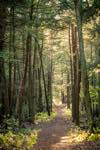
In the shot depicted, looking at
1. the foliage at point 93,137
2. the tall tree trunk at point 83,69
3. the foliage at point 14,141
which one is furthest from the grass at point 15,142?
the tall tree trunk at point 83,69

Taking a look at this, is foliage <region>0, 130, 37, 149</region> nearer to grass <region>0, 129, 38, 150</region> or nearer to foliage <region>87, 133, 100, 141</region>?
grass <region>0, 129, 38, 150</region>

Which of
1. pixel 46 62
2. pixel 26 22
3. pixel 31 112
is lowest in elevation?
pixel 31 112

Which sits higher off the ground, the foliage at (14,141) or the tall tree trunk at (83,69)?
the tall tree trunk at (83,69)

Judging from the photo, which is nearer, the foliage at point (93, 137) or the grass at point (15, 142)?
the grass at point (15, 142)

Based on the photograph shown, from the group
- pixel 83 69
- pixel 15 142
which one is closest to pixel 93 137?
pixel 83 69

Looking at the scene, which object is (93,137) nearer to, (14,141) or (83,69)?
(83,69)

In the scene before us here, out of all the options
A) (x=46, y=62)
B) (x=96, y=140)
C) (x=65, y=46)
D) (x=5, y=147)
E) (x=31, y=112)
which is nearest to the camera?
(x=5, y=147)

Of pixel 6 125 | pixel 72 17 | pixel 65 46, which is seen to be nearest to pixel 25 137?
pixel 6 125

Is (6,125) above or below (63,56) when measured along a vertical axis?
below

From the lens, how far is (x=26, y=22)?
16.3 m

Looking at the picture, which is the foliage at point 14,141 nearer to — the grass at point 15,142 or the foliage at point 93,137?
the grass at point 15,142

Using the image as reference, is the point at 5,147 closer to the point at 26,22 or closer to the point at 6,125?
the point at 6,125

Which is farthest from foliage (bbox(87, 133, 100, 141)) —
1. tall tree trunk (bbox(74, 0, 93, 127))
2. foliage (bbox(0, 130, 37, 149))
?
foliage (bbox(0, 130, 37, 149))

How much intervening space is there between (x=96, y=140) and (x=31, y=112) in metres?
11.7
